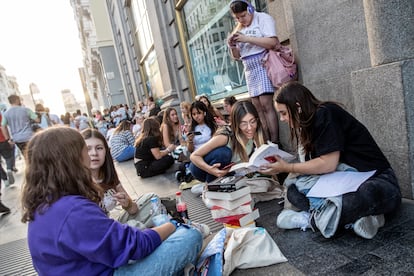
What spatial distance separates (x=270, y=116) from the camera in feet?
14.2

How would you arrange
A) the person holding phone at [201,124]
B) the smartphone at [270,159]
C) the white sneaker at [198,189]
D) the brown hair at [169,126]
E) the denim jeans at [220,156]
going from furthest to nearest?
the brown hair at [169,126] < the person holding phone at [201,124] < the white sneaker at [198,189] < the denim jeans at [220,156] < the smartphone at [270,159]

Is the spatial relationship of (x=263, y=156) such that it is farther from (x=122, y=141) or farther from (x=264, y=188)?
(x=122, y=141)

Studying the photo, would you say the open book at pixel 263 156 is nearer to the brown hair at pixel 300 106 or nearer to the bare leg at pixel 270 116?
the brown hair at pixel 300 106

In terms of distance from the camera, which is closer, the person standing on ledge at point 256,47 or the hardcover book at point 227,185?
the hardcover book at point 227,185

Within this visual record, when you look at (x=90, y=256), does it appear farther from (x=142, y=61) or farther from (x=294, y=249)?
(x=142, y=61)

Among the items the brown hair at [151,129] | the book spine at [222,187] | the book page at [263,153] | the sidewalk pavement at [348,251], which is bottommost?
the sidewalk pavement at [348,251]

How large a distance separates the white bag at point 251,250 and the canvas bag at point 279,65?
233 cm

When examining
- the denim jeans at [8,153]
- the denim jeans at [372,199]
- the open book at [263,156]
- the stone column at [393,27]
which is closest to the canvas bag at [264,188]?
the open book at [263,156]

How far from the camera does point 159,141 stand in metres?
5.94

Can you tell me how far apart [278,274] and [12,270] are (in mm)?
2608

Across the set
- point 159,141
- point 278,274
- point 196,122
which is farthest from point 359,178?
point 159,141

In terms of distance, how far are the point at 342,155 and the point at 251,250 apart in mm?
1010

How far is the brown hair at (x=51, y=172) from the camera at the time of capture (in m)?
1.55

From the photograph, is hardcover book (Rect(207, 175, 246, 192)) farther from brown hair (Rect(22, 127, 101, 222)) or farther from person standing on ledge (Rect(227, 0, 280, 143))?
person standing on ledge (Rect(227, 0, 280, 143))
